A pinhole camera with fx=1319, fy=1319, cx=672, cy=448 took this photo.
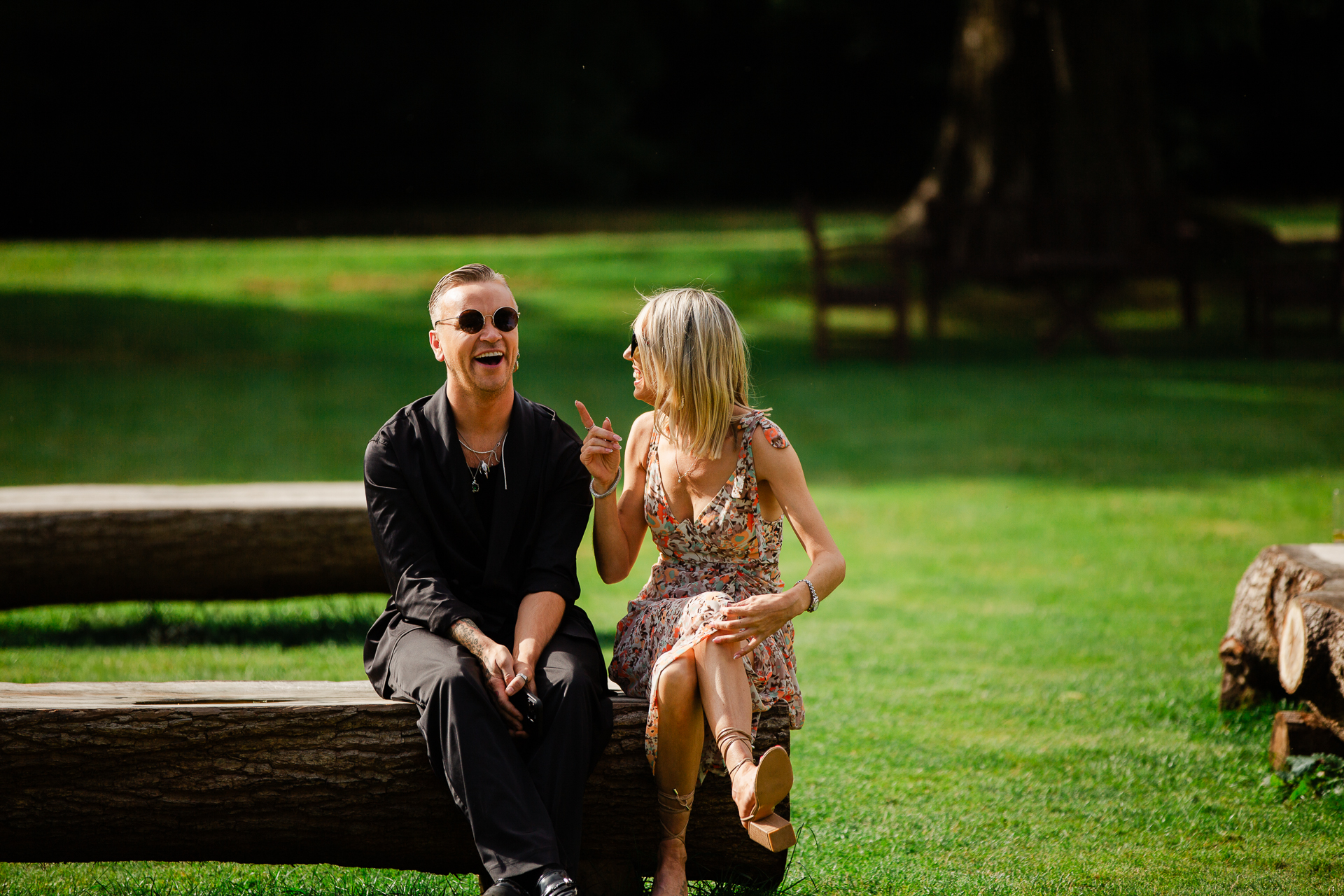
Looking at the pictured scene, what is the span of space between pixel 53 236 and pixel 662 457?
101ft

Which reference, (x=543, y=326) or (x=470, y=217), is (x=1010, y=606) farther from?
(x=470, y=217)

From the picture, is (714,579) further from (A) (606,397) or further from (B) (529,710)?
(A) (606,397)

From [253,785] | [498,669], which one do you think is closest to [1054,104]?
[498,669]

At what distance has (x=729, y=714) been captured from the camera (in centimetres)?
337

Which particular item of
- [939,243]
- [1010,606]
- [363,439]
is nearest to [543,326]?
[939,243]

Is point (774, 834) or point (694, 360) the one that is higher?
point (694, 360)

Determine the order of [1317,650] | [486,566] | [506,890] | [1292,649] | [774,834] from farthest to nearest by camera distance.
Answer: [1292,649] → [1317,650] → [486,566] → [774,834] → [506,890]

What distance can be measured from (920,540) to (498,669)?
5.13 meters

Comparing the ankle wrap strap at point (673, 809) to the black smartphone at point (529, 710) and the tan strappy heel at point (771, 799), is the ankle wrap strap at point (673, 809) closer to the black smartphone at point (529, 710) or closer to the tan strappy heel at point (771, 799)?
the tan strappy heel at point (771, 799)

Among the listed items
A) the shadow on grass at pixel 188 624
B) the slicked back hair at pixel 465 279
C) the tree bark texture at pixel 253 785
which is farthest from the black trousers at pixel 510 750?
the shadow on grass at pixel 188 624

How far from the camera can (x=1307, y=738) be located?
4.48 m

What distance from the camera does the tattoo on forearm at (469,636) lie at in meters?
3.48

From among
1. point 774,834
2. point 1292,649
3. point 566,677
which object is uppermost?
point 566,677

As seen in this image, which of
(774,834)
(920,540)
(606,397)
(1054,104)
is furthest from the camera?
(1054,104)
